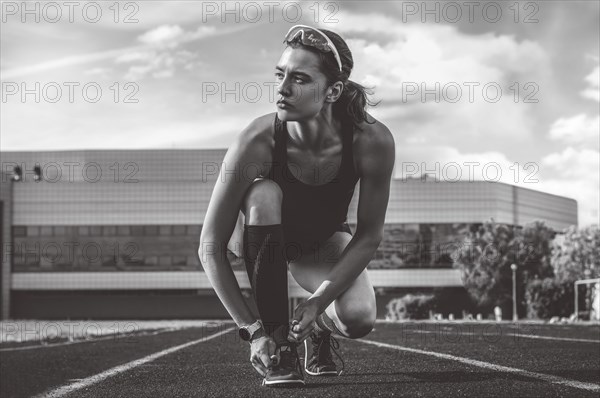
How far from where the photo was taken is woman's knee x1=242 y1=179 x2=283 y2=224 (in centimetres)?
502

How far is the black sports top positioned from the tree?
58.9 metres

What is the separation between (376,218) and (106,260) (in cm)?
7560

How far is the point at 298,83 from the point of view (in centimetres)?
478

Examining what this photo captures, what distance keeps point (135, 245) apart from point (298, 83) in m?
77.0

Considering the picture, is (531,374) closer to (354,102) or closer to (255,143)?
(354,102)

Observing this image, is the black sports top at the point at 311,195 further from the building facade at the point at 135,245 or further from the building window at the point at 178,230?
the building window at the point at 178,230

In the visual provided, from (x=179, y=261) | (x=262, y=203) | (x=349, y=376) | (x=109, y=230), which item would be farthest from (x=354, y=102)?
(x=109, y=230)

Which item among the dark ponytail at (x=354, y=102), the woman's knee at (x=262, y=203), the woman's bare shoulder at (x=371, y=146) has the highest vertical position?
the dark ponytail at (x=354, y=102)

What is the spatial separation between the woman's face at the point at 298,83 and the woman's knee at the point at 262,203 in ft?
1.54

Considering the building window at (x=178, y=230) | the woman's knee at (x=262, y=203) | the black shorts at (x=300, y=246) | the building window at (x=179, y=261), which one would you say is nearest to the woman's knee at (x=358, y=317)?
the black shorts at (x=300, y=246)

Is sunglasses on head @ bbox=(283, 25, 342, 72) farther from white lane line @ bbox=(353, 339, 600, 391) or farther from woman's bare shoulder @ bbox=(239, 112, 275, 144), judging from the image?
white lane line @ bbox=(353, 339, 600, 391)

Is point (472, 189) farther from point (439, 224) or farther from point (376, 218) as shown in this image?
point (376, 218)

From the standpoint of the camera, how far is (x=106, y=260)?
258 feet

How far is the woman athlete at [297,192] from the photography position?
15.9 feet
